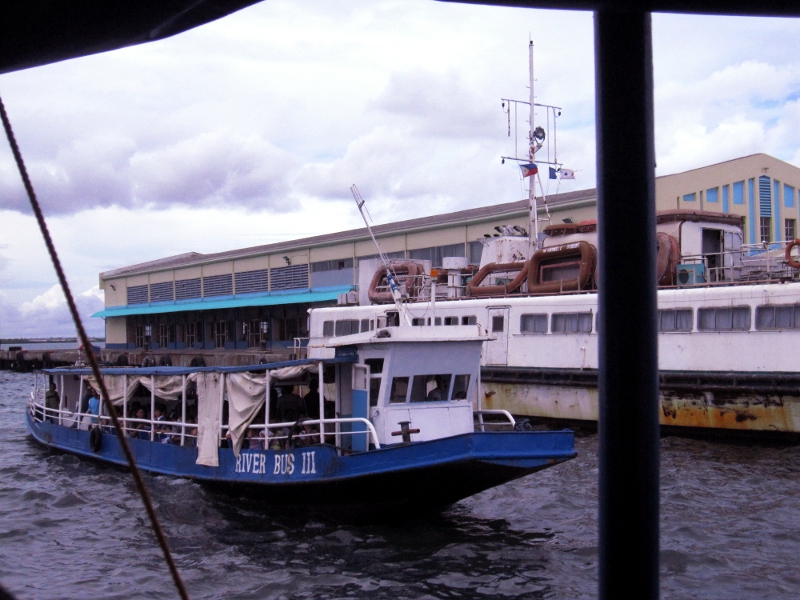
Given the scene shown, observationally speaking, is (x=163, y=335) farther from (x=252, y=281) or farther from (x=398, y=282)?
(x=398, y=282)

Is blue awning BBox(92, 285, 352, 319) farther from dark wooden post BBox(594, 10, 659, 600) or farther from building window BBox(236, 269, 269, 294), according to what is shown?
dark wooden post BBox(594, 10, 659, 600)

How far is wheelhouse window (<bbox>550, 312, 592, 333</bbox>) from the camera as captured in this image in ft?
76.0

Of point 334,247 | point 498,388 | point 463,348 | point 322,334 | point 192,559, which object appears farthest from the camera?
point 334,247

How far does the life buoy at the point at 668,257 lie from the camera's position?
22719mm

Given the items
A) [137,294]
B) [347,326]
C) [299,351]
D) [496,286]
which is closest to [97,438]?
[347,326]

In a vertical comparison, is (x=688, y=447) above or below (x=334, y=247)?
below

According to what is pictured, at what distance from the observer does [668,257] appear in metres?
22.9

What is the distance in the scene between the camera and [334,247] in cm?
4903

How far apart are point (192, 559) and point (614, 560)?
11.3 m

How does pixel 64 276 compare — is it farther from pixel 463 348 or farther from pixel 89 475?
pixel 89 475

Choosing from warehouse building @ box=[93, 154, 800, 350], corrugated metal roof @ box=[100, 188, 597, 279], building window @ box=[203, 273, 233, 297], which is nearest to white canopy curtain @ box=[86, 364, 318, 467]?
warehouse building @ box=[93, 154, 800, 350]

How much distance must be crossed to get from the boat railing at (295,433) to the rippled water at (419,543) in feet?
3.86

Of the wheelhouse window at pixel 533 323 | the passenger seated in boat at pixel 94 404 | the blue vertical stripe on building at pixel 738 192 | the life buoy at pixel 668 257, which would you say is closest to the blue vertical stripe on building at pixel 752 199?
the blue vertical stripe on building at pixel 738 192

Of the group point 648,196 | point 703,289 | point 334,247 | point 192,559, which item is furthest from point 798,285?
point 334,247
